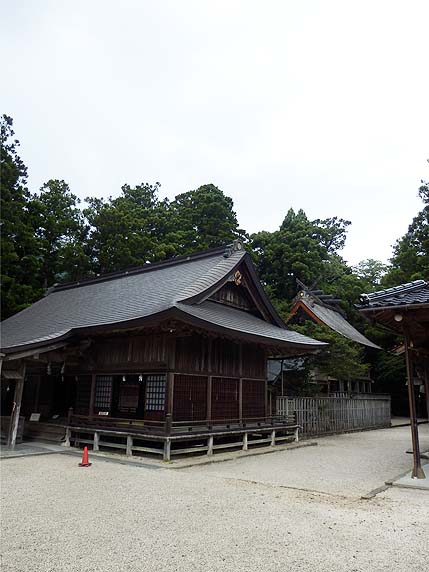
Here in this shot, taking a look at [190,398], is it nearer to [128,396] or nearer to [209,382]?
[209,382]

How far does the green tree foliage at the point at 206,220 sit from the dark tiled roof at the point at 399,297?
28.4m

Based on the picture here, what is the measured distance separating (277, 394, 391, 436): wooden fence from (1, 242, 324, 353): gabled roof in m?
2.68

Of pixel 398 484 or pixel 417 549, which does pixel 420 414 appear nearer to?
pixel 398 484

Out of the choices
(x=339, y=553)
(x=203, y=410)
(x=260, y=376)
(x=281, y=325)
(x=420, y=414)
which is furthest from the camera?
(x=420, y=414)

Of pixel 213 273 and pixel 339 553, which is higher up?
pixel 213 273

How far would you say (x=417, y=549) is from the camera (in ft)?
15.8

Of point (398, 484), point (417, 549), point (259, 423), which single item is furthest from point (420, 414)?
point (417, 549)

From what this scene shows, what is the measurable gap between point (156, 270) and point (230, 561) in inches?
606

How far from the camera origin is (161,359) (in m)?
12.3

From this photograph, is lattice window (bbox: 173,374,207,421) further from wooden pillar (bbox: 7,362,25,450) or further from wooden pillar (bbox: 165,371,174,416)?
wooden pillar (bbox: 7,362,25,450)

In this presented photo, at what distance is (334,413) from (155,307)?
10999 millimetres

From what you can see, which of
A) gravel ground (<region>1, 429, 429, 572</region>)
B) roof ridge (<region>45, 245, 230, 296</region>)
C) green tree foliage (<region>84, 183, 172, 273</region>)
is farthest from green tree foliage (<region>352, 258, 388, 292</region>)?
gravel ground (<region>1, 429, 429, 572</region>)

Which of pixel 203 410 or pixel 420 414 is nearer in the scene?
pixel 203 410

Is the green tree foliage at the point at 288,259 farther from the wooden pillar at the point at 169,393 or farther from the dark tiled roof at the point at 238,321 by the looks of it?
the wooden pillar at the point at 169,393
